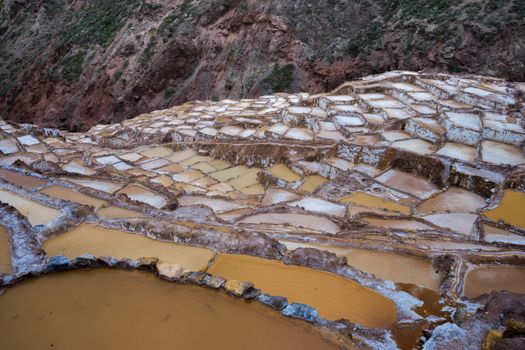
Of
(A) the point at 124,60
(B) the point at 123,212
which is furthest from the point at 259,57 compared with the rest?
(B) the point at 123,212

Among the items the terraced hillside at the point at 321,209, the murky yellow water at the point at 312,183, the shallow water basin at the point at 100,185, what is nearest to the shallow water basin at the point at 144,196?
the terraced hillside at the point at 321,209

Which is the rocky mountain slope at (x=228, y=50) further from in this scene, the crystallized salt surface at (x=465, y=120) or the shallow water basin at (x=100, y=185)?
Answer: the shallow water basin at (x=100, y=185)

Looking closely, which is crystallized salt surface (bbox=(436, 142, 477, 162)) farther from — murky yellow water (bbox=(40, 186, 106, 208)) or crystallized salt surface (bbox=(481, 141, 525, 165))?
murky yellow water (bbox=(40, 186, 106, 208))

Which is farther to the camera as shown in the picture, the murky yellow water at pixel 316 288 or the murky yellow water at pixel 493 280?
the murky yellow water at pixel 493 280

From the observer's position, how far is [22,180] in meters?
6.78

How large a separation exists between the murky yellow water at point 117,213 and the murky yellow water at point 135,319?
6.25 ft

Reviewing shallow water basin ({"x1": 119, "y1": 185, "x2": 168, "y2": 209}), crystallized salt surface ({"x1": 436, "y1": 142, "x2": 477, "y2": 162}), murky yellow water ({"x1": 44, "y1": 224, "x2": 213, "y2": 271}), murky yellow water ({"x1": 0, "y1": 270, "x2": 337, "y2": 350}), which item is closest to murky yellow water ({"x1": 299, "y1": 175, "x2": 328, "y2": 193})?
crystallized salt surface ({"x1": 436, "y1": 142, "x2": 477, "y2": 162})

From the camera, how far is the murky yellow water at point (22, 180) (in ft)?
21.6

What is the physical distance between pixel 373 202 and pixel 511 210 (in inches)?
80.2

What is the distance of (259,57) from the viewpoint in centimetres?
2106

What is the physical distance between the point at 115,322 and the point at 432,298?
2468mm

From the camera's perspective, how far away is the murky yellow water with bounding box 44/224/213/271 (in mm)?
4023

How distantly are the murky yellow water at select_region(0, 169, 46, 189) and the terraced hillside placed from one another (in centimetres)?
5

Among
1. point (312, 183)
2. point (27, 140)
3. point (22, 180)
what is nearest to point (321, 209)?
point (312, 183)
